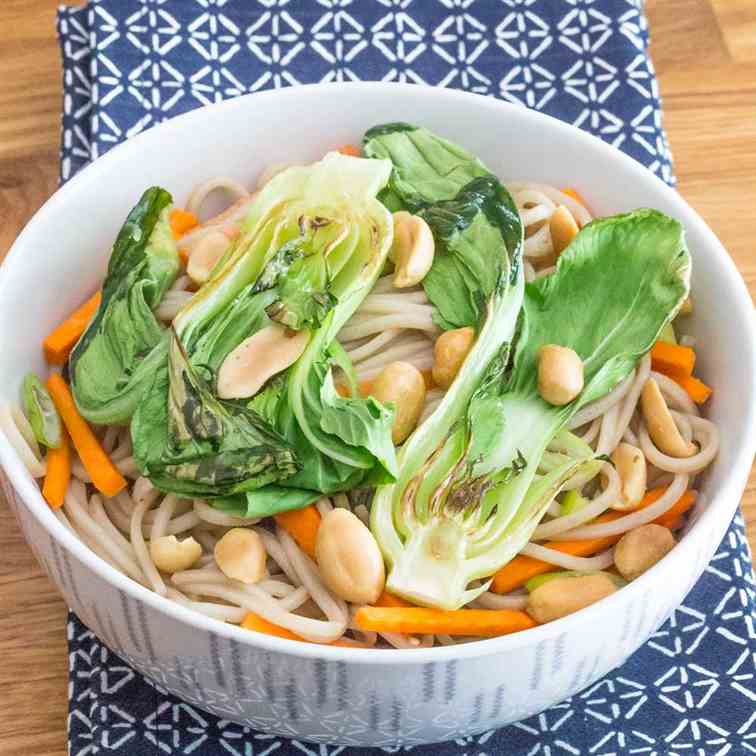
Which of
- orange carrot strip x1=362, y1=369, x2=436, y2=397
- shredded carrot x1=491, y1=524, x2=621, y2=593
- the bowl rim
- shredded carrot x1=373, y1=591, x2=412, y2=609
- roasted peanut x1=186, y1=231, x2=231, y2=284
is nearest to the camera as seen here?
the bowl rim

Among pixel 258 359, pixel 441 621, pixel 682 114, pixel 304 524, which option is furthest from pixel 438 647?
pixel 682 114

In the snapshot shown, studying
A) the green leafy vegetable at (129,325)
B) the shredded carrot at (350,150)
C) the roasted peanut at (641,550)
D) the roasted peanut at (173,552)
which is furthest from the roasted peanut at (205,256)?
the roasted peanut at (641,550)

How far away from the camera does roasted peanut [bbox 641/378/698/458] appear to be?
2258mm

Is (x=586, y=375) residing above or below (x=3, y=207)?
above

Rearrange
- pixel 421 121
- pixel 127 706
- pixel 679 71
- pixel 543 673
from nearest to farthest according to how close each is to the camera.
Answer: pixel 543 673
pixel 127 706
pixel 421 121
pixel 679 71

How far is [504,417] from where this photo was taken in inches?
83.0

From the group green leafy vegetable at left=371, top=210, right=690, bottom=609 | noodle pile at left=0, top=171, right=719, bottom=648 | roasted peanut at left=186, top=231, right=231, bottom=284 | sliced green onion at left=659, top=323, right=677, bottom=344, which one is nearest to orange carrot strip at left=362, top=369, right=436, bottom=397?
noodle pile at left=0, top=171, right=719, bottom=648

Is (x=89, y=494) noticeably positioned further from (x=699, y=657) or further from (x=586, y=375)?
(x=699, y=657)

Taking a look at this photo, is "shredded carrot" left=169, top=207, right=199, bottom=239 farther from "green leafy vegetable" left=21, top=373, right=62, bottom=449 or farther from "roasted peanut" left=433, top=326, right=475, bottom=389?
"roasted peanut" left=433, top=326, right=475, bottom=389

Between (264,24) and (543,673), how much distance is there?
1.76 m

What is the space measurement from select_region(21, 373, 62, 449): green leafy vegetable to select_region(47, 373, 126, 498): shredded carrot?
0.6 inches

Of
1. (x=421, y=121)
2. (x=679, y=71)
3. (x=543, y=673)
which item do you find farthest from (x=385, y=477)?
(x=679, y=71)

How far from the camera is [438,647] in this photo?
74.7 inches

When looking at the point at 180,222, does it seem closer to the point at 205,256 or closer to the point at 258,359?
the point at 205,256
